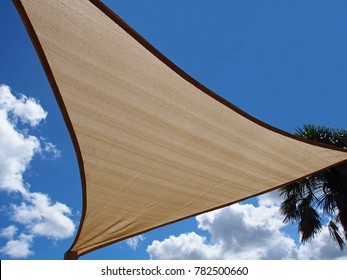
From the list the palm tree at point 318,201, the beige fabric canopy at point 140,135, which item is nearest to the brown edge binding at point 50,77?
the beige fabric canopy at point 140,135

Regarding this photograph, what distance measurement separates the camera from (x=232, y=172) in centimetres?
348

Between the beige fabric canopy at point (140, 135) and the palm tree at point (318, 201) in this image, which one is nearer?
the beige fabric canopy at point (140, 135)

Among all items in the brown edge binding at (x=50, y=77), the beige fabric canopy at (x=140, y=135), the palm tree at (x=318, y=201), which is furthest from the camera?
the palm tree at (x=318, y=201)

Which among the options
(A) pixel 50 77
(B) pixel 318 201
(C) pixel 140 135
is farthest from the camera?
(B) pixel 318 201

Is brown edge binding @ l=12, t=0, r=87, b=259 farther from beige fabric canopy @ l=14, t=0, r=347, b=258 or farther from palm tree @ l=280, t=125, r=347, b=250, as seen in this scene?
palm tree @ l=280, t=125, r=347, b=250

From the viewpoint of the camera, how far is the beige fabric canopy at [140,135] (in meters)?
1.97

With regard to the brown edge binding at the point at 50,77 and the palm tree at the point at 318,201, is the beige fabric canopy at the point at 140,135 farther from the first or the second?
the palm tree at the point at 318,201

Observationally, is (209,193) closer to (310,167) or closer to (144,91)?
(310,167)

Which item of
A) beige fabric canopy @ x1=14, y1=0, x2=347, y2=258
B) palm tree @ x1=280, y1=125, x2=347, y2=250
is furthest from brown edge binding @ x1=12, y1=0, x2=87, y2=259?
palm tree @ x1=280, y1=125, x2=347, y2=250

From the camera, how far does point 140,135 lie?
2.70 metres

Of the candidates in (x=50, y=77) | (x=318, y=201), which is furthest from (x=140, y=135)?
(x=318, y=201)

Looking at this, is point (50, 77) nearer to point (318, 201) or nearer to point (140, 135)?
point (140, 135)
